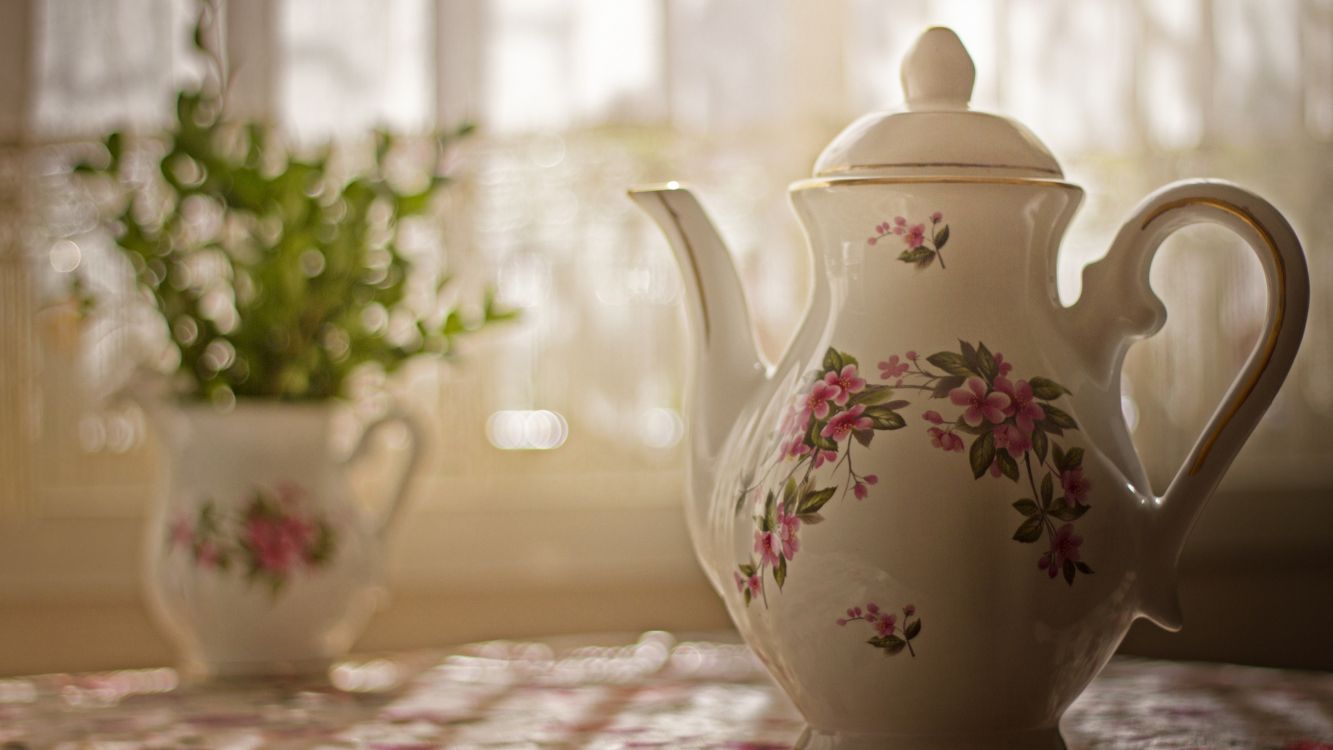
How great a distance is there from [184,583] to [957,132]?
63 cm

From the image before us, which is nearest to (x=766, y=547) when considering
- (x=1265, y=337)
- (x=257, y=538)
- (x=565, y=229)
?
(x=1265, y=337)

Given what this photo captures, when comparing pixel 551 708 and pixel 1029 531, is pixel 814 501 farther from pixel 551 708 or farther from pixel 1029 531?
pixel 551 708

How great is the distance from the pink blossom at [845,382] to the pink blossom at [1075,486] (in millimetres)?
92

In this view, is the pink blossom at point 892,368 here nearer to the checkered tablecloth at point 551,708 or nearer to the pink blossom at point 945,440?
the pink blossom at point 945,440

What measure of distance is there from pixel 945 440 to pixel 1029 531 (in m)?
0.05

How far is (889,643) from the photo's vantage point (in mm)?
565

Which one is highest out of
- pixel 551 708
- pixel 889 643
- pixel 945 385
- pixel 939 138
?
pixel 939 138

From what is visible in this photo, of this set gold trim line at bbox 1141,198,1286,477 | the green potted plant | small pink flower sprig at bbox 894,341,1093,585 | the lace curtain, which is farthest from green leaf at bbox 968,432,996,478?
the lace curtain

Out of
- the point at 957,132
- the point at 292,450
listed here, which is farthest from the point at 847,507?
the point at 292,450

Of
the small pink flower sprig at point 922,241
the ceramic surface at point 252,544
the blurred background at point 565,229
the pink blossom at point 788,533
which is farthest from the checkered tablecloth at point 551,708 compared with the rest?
the blurred background at point 565,229

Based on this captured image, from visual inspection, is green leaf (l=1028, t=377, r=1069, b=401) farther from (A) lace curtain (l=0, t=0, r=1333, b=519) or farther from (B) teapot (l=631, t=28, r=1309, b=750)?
(A) lace curtain (l=0, t=0, r=1333, b=519)

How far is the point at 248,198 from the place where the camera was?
1.00m

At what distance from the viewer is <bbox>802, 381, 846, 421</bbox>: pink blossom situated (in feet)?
1.95

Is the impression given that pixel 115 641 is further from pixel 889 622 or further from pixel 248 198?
pixel 889 622
